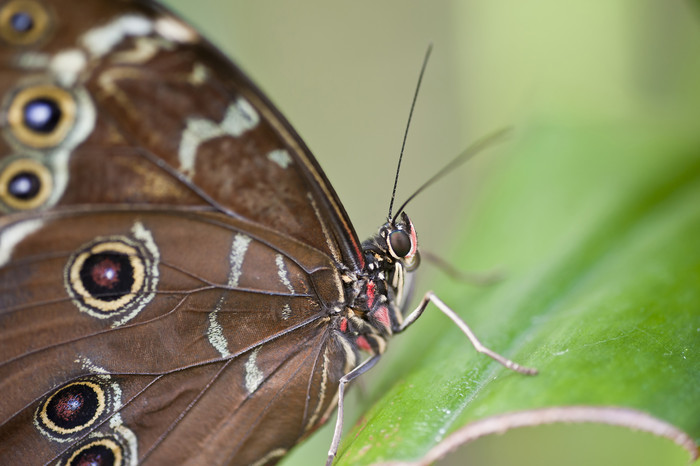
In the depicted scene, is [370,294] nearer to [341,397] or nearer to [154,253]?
[341,397]

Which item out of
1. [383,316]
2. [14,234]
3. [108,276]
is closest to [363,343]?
[383,316]

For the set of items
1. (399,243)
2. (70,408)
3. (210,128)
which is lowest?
(399,243)

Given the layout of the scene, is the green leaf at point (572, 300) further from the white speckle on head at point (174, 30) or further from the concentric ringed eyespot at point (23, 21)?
the concentric ringed eyespot at point (23, 21)

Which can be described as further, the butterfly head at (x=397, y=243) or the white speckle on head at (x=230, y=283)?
the butterfly head at (x=397, y=243)

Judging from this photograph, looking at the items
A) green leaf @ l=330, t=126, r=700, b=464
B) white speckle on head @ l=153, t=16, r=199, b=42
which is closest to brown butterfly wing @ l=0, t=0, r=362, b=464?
white speckle on head @ l=153, t=16, r=199, b=42

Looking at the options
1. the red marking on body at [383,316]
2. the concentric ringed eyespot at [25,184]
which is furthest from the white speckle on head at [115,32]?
the red marking on body at [383,316]

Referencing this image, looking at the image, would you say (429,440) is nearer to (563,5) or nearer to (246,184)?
(246,184)

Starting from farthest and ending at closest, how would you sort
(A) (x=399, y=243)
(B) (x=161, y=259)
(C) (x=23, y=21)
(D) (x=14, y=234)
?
(A) (x=399, y=243) < (B) (x=161, y=259) < (D) (x=14, y=234) < (C) (x=23, y=21)
